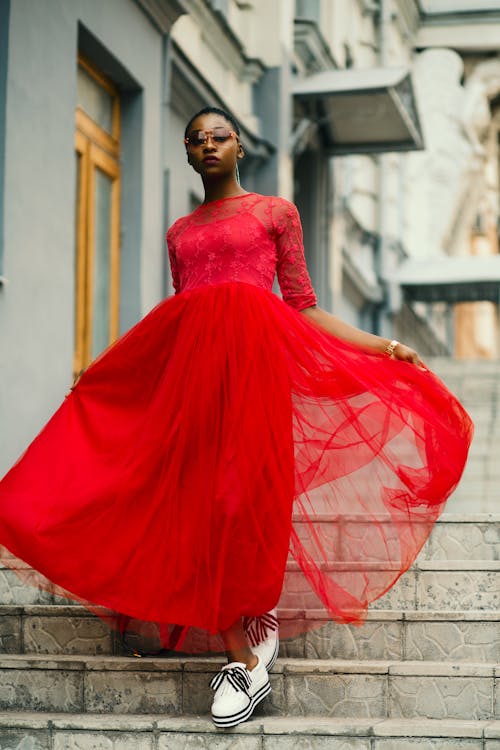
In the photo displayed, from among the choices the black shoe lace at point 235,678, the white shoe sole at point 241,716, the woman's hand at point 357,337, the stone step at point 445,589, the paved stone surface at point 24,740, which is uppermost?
the woman's hand at point 357,337

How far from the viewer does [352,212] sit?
67.8 ft

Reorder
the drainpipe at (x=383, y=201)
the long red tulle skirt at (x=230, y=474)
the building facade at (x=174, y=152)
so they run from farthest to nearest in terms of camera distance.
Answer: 1. the drainpipe at (x=383, y=201)
2. the building facade at (x=174, y=152)
3. the long red tulle skirt at (x=230, y=474)

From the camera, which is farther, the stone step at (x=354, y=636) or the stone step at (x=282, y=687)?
the stone step at (x=354, y=636)

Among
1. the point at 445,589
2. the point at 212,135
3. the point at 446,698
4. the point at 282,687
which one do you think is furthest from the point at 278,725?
the point at 212,135

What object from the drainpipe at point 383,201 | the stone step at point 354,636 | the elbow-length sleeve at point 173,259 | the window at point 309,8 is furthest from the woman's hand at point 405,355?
the drainpipe at point 383,201

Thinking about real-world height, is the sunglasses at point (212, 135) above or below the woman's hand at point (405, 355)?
above

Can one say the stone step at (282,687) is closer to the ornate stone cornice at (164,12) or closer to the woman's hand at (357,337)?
the woman's hand at (357,337)

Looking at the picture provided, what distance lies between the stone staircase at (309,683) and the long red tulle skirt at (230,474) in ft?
0.59

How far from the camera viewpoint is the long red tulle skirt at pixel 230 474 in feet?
15.2

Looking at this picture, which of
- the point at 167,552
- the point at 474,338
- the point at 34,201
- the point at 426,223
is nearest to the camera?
the point at 167,552

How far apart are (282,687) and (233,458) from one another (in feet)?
2.65

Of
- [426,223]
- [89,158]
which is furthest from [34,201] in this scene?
[426,223]

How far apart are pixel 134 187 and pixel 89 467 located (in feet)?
19.3

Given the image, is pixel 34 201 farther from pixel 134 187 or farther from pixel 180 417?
pixel 180 417
